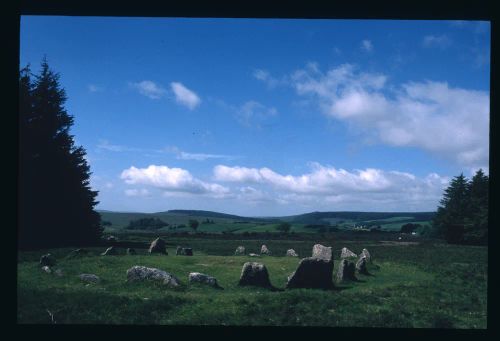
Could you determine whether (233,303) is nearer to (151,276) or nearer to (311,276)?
(151,276)

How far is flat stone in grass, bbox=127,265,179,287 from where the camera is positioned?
65.6ft

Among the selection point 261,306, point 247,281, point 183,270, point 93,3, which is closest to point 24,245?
point 183,270

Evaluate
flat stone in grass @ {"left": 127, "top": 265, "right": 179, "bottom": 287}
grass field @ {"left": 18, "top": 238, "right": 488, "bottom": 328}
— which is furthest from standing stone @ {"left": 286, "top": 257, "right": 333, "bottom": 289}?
flat stone in grass @ {"left": 127, "top": 265, "right": 179, "bottom": 287}

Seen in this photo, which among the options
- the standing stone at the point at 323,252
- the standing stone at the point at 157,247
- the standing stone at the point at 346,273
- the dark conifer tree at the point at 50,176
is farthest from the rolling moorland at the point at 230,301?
the dark conifer tree at the point at 50,176

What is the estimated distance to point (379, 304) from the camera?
17766 mm

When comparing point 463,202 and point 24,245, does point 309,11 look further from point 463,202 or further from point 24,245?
point 463,202

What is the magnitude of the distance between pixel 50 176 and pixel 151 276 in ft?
110

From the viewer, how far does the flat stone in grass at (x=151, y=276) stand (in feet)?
65.6

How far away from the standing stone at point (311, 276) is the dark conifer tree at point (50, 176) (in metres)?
32.1

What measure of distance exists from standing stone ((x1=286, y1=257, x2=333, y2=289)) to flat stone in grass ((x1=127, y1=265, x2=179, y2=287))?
633cm

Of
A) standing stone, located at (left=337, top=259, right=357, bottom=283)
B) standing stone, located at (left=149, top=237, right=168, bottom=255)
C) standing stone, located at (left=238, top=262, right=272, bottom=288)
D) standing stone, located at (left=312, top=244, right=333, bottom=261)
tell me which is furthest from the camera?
standing stone, located at (left=149, top=237, right=168, bottom=255)

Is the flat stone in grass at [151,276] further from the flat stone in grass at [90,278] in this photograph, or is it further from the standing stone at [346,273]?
the standing stone at [346,273]

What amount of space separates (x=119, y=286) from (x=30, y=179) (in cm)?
3315

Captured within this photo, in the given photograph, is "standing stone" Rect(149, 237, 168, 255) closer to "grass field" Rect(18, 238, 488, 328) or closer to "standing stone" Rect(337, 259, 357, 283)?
"grass field" Rect(18, 238, 488, 328)
